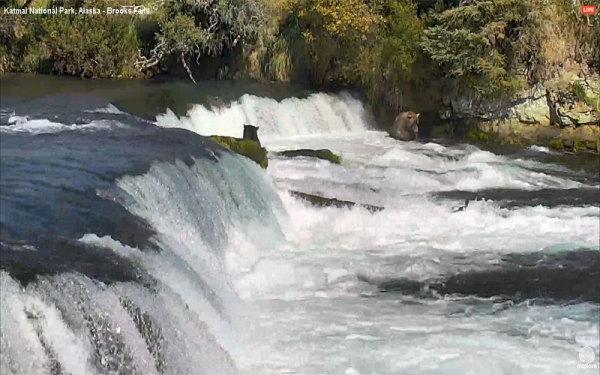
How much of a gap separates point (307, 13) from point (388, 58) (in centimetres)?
307

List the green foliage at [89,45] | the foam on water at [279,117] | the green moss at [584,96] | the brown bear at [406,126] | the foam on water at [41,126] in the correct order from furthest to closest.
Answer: the green foliage at [89,45], the brown bear at [406,126], the green moss at [584,96], the foam on water at [279,117], the foam on water at [41,126]

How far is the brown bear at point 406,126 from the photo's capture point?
55.9 feet

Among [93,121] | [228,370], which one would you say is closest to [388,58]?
[93,121]

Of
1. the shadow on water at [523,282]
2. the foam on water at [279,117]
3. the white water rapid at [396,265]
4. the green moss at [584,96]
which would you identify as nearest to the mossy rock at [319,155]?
the white water rapid at [396,265]

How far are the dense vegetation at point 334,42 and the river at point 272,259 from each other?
3130mm

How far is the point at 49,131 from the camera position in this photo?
12.0 metres

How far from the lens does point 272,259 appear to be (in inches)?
374

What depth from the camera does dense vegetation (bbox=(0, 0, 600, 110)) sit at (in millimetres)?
16562

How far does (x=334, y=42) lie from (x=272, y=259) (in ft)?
37.8

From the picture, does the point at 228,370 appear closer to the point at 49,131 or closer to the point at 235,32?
the point at 49,131

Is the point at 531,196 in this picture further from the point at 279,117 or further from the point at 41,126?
the point at 41,126

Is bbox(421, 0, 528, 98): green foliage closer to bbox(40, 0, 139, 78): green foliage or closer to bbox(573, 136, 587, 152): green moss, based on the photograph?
bbox(573, 136, 587, 152): green moss

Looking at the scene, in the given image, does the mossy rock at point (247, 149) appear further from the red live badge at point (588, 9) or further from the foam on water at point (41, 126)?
the red live badge at point (588, 9)

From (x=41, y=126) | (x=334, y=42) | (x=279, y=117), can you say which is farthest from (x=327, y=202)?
(x=334, y=42)
